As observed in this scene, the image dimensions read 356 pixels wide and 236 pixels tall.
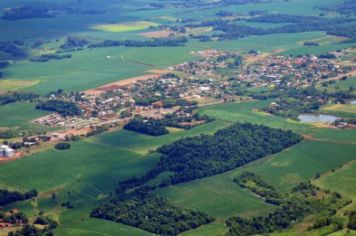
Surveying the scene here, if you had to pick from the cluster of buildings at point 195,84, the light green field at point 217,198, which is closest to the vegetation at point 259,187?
the light green field at point 217,198

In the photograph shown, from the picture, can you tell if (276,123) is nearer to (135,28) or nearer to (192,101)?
(192,101)

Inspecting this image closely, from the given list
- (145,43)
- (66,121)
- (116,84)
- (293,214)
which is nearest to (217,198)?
(293,214)

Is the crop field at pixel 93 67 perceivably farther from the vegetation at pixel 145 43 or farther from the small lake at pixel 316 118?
the small lake at pixel 316 118

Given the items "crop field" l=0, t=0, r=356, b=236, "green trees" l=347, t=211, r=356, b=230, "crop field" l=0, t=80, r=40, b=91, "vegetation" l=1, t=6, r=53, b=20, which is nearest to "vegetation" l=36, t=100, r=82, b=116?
"crop field" l=0, t=0, r=356, b=236

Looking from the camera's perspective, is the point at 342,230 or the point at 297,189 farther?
the point at 297,189

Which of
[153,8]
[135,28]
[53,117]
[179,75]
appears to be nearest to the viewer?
[53,117]

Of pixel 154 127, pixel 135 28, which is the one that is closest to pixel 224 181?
pixel 154 127
